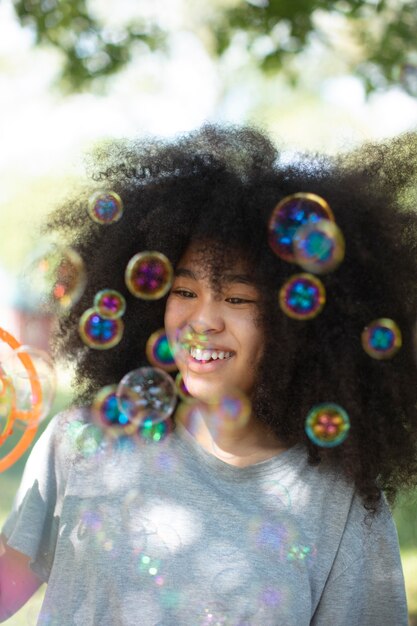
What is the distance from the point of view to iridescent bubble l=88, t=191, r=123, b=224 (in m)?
2.24

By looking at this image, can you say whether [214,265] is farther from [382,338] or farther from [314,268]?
[382,338]

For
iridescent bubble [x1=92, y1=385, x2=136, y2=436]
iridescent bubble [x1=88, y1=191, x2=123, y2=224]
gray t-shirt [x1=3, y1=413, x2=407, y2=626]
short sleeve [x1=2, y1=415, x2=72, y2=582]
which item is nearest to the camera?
gray t-shirt [x1=3, y1=413, x2=407, y2=626]

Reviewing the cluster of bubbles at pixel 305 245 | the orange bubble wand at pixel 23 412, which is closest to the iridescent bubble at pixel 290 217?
the cluster of bubbles at pixel 305 245

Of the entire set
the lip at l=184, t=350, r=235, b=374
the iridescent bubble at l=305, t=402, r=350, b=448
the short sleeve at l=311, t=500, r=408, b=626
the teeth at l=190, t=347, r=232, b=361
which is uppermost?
the teeth at l=190, t=347, r=232, b=361

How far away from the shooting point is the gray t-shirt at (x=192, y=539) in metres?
1.88

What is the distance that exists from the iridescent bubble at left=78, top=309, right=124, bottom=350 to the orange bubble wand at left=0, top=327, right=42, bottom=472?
169 mm

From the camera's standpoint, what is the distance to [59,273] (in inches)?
91.0

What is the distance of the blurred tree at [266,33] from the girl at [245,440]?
14.1 feet

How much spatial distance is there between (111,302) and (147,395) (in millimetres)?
287

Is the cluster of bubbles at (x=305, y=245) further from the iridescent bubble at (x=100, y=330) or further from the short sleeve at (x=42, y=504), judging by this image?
the short sleeve at (x=42, y=504)

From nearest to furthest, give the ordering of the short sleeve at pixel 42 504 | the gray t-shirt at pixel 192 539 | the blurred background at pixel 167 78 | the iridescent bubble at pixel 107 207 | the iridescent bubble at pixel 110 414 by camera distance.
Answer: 1. the gray t-shirt at pixel 192 539
2. the short sleeve at pixel 42 504
3. the iridescent bubble at pixel 110 414
4. the iridescent bubble at pixel 107 207
5. the blurred background at pixel 167 78

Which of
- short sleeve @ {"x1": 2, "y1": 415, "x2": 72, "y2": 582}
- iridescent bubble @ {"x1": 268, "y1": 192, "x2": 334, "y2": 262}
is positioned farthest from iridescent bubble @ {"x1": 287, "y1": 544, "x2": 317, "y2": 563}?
iridescent bubble @ {"x1": 268, "y1": 192, "x2": 334, "y2": 262}

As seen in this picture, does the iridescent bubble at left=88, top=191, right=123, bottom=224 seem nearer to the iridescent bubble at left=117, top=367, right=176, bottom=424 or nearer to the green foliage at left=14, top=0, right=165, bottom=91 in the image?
the iridescent bubble at left=117, top=367, right=176, bottom=424

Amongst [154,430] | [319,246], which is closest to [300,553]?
[154,430]
